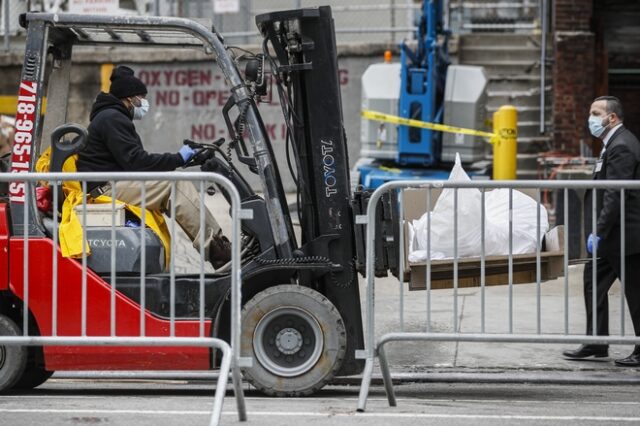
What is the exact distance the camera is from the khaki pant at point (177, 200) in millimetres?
7781

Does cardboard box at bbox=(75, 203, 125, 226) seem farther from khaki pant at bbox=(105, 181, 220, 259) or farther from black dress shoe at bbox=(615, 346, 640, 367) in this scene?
black dress shoe at bbox=(615, 346, 640, 367)

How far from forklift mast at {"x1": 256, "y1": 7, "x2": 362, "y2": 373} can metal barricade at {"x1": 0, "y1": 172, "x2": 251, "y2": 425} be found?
755 millimetres

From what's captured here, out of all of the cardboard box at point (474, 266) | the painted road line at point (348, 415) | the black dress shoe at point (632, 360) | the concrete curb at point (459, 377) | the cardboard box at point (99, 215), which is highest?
the cardboard box at point (99, 215)

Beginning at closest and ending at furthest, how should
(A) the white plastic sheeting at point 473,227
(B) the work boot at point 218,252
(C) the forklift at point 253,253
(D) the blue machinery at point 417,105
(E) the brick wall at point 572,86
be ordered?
(C) the forklift at point 253,253 < (A) the white plastic sheeting at point 473,227 < (B) the work boot at point 218,252 < (D) the blue machinery at point 417,105 < (E) the brick wall at point 572,86

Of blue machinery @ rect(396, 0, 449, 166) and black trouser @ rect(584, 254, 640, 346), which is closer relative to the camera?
black trouser @ rect(584, 254, 640, 346)

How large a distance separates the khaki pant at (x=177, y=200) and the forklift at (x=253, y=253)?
20 centimetres

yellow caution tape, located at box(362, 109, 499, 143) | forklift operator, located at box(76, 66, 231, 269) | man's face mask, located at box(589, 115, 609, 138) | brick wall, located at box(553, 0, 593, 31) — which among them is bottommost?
forklift operator, located at box(76, 66, 231, 269)

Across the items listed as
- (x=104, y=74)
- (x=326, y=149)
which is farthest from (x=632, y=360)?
(x=104, y=74)

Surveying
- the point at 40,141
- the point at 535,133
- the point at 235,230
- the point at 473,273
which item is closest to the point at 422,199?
the point at 473,273

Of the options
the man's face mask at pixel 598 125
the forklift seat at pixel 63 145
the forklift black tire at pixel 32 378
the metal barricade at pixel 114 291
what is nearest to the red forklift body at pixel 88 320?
the metal barricade at pixel 114 291

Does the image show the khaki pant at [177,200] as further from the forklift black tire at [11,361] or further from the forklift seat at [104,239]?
the forklift black tire at [11,361]

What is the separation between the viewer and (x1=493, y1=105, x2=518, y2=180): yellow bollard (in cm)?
1577

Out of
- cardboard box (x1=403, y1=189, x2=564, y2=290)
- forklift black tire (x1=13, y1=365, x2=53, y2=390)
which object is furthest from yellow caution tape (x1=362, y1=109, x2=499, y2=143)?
forklift black tire (x1=13, y1=365, x2=53, y2=390)

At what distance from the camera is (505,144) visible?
623 inches
